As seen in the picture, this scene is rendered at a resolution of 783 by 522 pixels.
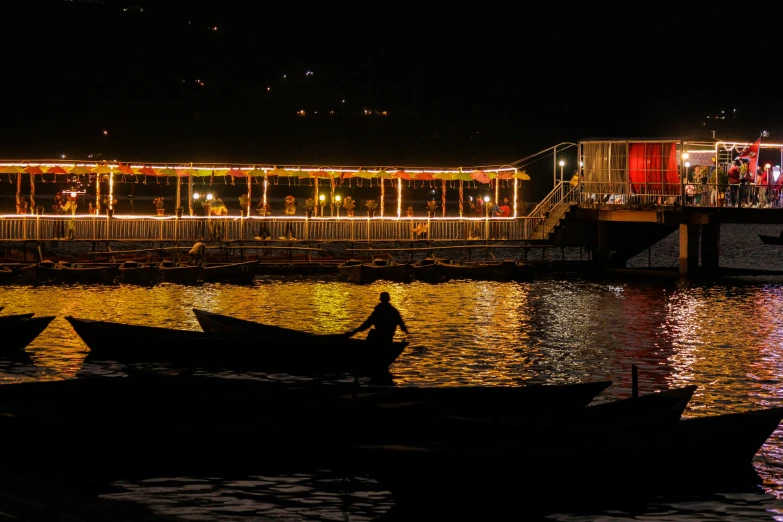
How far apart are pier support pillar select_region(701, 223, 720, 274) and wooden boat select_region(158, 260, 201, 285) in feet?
75.0

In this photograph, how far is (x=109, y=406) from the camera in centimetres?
1733

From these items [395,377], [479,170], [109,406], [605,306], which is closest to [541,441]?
[109,406]

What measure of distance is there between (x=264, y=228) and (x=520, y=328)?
63.4ft

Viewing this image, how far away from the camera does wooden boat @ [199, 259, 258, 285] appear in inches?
1838

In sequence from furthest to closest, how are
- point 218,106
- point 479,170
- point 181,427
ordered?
point 218,106
point 479,170
point 181,427

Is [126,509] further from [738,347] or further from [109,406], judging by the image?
[738,347]

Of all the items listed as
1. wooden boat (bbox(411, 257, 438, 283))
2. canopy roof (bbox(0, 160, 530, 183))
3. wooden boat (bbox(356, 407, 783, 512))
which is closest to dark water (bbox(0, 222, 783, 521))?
wooden boat (bbox(356, 407, 783, 512))

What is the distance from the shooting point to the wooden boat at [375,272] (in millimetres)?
47625

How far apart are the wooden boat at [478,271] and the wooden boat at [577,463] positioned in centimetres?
3269

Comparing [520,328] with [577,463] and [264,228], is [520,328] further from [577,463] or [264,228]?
[577,463]

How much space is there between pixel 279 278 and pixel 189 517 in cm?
3509

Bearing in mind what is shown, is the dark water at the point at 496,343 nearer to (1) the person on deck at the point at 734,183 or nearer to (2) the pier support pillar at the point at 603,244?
(2) the pier support pillar at the point at 603,244

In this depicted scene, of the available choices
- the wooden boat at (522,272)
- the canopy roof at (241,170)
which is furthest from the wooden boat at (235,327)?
the wooden boat at (522,272)

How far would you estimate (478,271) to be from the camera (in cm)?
4953
